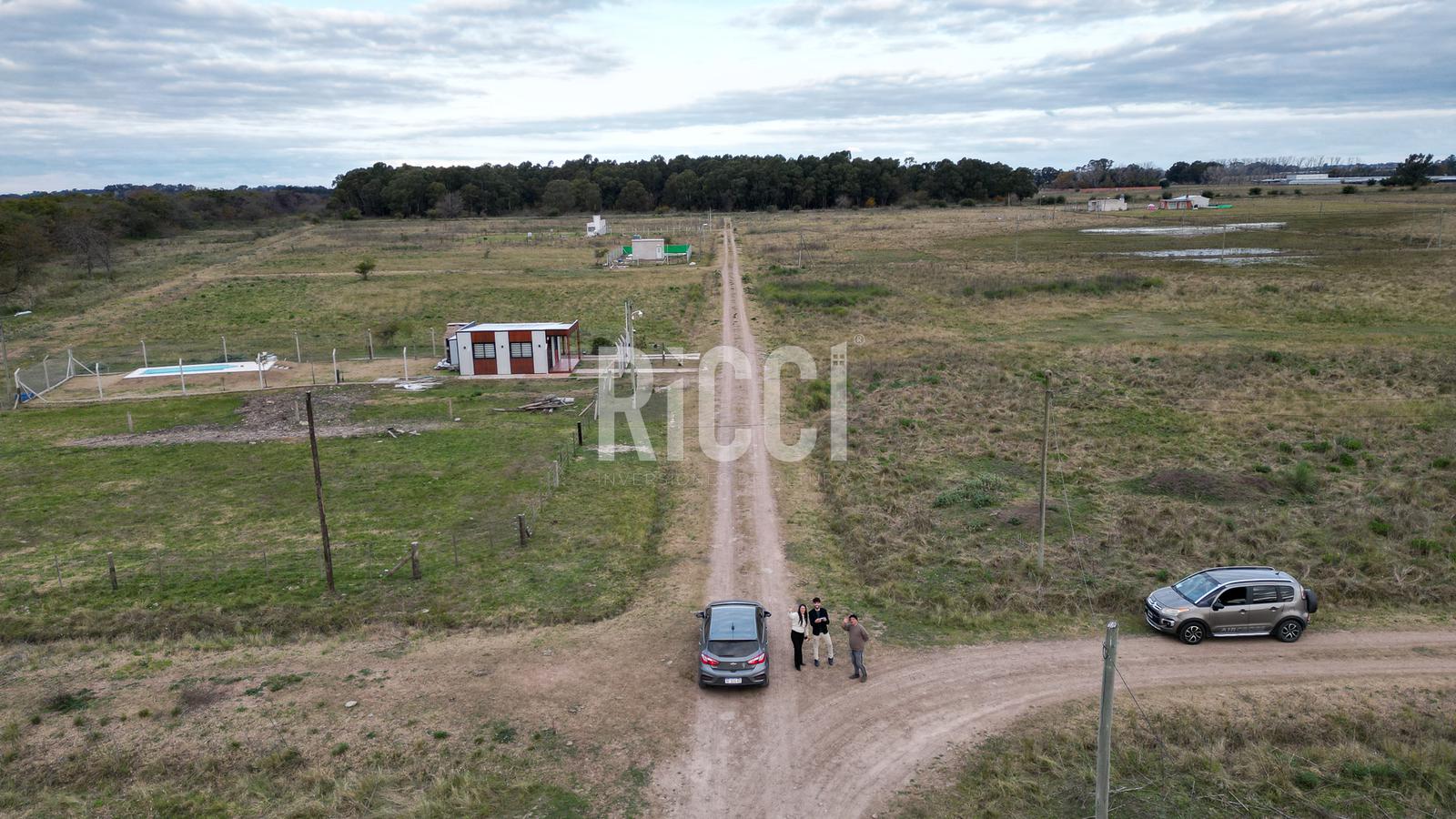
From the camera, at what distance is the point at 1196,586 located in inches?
734

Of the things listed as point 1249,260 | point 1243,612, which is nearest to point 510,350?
point 1243,612

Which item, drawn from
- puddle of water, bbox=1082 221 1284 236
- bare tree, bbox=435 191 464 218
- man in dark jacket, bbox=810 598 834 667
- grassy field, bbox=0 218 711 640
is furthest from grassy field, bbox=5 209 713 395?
bare tree, bbox=435 191 464 218

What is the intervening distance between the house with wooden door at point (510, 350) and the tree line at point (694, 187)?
12603cm

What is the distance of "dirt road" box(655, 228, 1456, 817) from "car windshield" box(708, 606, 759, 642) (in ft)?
3.45

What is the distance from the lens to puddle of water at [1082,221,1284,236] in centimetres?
10675

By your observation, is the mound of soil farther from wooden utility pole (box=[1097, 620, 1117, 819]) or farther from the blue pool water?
the blue pool water

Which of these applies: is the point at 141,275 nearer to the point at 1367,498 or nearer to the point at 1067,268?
the point at 1067,268

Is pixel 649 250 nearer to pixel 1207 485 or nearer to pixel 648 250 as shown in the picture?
A: pixel 648 250

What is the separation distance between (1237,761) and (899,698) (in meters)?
5.43

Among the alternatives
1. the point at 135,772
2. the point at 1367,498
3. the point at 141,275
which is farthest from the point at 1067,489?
the point at 141,275

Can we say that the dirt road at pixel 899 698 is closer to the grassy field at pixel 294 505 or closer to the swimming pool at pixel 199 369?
the grassy field at pixel 294 505

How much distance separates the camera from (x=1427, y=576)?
20.3m

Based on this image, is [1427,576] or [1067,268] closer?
[1427,576]

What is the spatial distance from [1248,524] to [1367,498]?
184 inches
